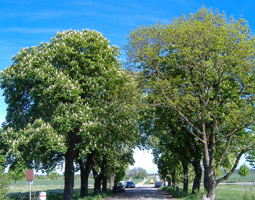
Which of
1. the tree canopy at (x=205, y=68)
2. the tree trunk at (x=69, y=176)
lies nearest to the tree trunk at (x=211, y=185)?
the tree canopy at (x=205, y=68)

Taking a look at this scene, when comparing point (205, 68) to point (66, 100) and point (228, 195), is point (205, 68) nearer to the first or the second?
point (66, 100)

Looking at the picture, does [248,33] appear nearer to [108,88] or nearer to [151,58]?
[151,58]

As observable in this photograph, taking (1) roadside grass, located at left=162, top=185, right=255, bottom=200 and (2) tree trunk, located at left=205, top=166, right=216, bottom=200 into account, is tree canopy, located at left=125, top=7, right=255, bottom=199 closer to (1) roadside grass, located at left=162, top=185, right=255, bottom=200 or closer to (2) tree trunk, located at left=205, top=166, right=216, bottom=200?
(2) tree trunk, located at left=205, top=166, right=216, bottom=200

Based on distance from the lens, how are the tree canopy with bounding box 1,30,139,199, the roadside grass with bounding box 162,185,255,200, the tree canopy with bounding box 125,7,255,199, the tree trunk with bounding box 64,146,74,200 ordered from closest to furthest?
the roadside grass with bounding box 162,185,255,200 → the tree canopy with bounding box 125,7,255,199 → the tree canopy with bounding box 1,30,139,199 → the tree trunk with bounding box 64,146,74,200

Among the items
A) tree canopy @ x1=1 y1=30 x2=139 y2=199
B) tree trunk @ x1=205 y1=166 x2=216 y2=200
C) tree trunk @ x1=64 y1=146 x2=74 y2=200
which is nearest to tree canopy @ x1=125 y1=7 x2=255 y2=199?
tree trunk @ x1=205 y1=166 x2=216 y2=200

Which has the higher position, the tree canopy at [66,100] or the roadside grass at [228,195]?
the tree canopy at [66,100]

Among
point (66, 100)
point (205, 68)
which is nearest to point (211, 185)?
point (205, 68)

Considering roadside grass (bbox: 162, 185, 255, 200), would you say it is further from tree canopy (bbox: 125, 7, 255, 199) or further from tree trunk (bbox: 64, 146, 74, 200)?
tree trunk (bbox: 64, 146, 74, 200)

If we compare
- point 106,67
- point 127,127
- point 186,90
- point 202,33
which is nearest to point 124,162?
point 127,127

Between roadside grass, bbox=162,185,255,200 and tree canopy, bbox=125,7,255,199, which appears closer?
roadside grass, bbox=162,185,255,200

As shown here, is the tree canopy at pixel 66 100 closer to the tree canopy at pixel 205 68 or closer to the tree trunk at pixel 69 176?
the tree trunk at pixel 69 176

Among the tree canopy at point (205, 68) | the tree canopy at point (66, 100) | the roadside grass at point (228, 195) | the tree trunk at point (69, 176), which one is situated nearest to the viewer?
the roadside grass at point (228, 195)

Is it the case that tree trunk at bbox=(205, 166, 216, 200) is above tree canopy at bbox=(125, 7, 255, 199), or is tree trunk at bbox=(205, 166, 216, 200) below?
below

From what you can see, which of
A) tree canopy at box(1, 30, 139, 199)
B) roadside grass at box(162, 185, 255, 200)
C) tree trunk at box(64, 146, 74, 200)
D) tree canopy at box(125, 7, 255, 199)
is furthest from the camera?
tree trunk at box(64, 146, 74, 200)
